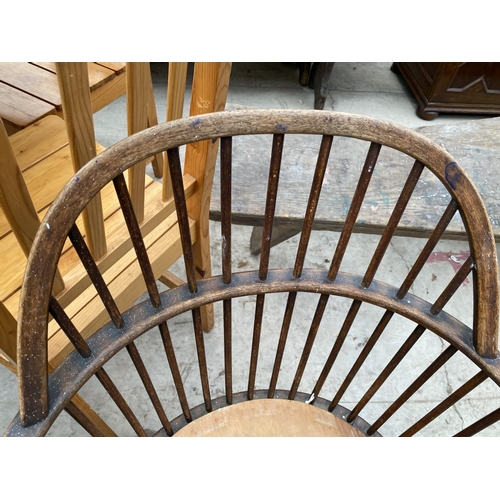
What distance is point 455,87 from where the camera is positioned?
7.23ft

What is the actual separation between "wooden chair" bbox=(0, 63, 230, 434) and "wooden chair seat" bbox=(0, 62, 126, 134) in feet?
0.10

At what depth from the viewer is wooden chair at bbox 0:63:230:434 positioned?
1.76ft

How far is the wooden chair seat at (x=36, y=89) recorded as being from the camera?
103 centimetres

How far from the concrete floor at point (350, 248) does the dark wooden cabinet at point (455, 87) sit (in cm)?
9

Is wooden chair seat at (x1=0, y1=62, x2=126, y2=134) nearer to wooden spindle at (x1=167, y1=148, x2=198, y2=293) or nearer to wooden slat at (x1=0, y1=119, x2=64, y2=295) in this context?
wooden slat at (x1=0, y1=119, x2=64, y2=295)

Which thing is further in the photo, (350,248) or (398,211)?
(350,248)

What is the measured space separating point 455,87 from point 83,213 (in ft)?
7.14

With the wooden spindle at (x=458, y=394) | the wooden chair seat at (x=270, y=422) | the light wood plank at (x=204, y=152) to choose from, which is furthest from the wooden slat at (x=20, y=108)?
the wooden spindle at (x=458, y=394)

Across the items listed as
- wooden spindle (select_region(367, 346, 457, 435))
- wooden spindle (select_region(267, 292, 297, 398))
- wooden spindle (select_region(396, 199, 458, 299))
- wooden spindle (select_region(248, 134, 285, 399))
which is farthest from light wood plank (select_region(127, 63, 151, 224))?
wooden spindle (select_region(367, 346, 457, 435))

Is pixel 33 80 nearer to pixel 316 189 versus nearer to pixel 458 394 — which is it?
pixel 316 189

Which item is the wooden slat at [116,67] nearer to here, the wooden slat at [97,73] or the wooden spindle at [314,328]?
the wooden slat at [97,73]

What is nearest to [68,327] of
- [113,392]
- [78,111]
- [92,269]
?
[92,269]
